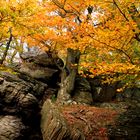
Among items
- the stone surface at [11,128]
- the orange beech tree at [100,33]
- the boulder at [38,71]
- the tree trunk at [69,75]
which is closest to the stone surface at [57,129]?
the stone surface at [11,128]

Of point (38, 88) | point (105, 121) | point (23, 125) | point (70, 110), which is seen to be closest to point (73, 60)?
point (38, 88)

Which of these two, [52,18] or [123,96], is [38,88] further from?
[123,96]

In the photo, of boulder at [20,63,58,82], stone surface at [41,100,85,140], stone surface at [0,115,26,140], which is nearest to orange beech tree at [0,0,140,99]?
boulder at [20,63,58,82]

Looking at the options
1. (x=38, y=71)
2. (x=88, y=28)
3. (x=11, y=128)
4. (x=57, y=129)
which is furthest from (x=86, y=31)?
(x=38, y=71)

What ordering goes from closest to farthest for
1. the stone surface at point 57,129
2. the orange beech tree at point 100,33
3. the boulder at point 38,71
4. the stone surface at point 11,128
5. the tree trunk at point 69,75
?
the orange beech tree at point 100,33 → the stone surface at point 57,129 → the stone surface at point 11,128 → the tree trunk at point 69,75 → the boulder at point 38,71

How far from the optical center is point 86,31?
1080cm

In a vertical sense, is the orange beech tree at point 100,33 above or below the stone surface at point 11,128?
above

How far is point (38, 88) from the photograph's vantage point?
17.9 m

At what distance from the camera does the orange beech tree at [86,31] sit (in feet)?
33.2

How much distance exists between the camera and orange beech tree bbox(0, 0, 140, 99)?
399 inches

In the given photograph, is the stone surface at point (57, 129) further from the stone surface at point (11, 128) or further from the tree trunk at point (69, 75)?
the tree trunk at point (69, 75)

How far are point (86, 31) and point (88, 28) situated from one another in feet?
1.28

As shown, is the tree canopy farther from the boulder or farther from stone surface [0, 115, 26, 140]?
stone surface [0, 115, 26, 140]

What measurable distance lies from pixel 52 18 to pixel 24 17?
4.19m
